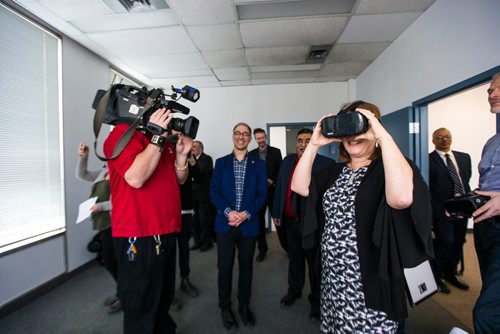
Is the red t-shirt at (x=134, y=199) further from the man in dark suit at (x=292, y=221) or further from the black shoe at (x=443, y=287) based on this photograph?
the black shoe at (x=443, y=287)

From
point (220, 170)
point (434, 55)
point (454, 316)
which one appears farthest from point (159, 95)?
point (454, 316)

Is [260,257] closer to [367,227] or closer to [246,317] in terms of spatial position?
[246,317]

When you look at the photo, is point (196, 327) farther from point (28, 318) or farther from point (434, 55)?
point (434, 55)

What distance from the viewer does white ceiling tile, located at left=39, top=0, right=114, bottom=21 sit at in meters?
1.98

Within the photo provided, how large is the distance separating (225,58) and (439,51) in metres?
2.41

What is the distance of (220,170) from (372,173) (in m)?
1.23

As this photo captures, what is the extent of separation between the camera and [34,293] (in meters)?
2.14

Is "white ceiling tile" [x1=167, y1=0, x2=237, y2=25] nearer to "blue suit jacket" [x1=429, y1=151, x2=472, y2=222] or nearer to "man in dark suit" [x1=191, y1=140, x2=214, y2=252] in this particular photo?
"man in dark suit" [x1=191, y1=140, x2=214, y2=252]

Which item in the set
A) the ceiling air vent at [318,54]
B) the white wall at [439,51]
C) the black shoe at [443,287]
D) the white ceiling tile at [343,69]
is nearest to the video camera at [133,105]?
the white wall at [439,51]

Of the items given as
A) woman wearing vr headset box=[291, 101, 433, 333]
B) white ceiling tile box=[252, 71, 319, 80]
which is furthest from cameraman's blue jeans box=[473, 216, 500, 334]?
white ceiling tile box=[252, 71, 319, 80]

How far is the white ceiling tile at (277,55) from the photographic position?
293cm

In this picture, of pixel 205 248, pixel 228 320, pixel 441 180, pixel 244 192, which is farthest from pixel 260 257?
pixel 441 180

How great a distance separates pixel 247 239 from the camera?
1746 mm

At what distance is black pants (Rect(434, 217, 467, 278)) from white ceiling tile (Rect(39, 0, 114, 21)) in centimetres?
389
